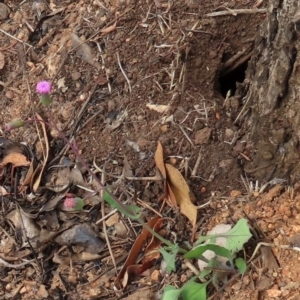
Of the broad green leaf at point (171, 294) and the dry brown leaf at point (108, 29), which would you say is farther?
the dry brown leaf at point (108, 29)

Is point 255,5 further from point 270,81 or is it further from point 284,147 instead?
point 284,147

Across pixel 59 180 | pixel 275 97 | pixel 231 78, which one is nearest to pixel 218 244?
pixel 275 97

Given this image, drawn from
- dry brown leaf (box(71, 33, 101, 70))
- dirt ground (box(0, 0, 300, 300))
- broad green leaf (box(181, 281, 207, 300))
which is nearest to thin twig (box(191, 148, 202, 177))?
dirt ground (box(0, 0, 300, 300))

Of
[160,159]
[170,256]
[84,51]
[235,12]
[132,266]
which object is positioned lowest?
[132,266]

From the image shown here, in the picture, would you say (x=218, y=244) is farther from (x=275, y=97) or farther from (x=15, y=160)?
(x=15, y=160)

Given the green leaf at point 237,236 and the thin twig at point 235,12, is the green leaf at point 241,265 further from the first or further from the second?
the thin twig at point 235,12

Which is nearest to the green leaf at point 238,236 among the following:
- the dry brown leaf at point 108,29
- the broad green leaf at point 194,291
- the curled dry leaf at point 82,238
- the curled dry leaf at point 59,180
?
the broad green leaf at point 194,291
